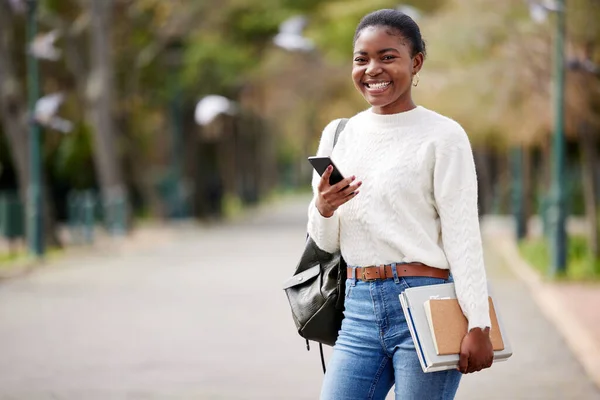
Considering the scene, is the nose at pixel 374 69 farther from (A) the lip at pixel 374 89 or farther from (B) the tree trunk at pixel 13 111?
(B) the tree trunk at pixel 13 111

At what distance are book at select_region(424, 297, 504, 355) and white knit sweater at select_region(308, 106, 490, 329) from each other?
1.3 inches

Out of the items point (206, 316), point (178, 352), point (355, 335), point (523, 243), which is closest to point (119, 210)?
point (523, 243)

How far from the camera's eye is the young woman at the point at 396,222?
3.99 metres

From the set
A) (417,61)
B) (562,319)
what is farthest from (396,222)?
(562,319)

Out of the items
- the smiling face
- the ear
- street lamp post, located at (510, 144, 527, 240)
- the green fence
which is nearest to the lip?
the smiling face

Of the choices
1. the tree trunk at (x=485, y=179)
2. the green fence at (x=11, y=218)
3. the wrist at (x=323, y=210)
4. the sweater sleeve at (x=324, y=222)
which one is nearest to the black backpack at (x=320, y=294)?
the sweater sleeve at (x=324, y=222)

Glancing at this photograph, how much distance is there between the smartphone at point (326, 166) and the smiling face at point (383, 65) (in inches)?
12.3

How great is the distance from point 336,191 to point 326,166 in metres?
0.08

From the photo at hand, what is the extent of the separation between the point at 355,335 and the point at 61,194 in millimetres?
37098

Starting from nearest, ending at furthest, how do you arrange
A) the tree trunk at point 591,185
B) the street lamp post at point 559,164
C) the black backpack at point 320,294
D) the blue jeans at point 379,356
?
the blue jeans at point 379,356
the black backpack at point 320,294
the street lamp post at point 559,164
the tree trunk at point 591,185

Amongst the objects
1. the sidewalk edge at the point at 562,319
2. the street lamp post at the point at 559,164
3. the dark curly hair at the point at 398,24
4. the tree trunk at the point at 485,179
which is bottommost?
the tree trunk at the point at 485,179

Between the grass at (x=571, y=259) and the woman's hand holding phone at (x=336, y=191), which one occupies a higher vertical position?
the woman's hand holding phone at (x=336, y=191)

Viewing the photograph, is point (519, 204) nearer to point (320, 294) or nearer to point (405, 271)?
point (320, 294)

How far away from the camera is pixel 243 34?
39250 millimetres
